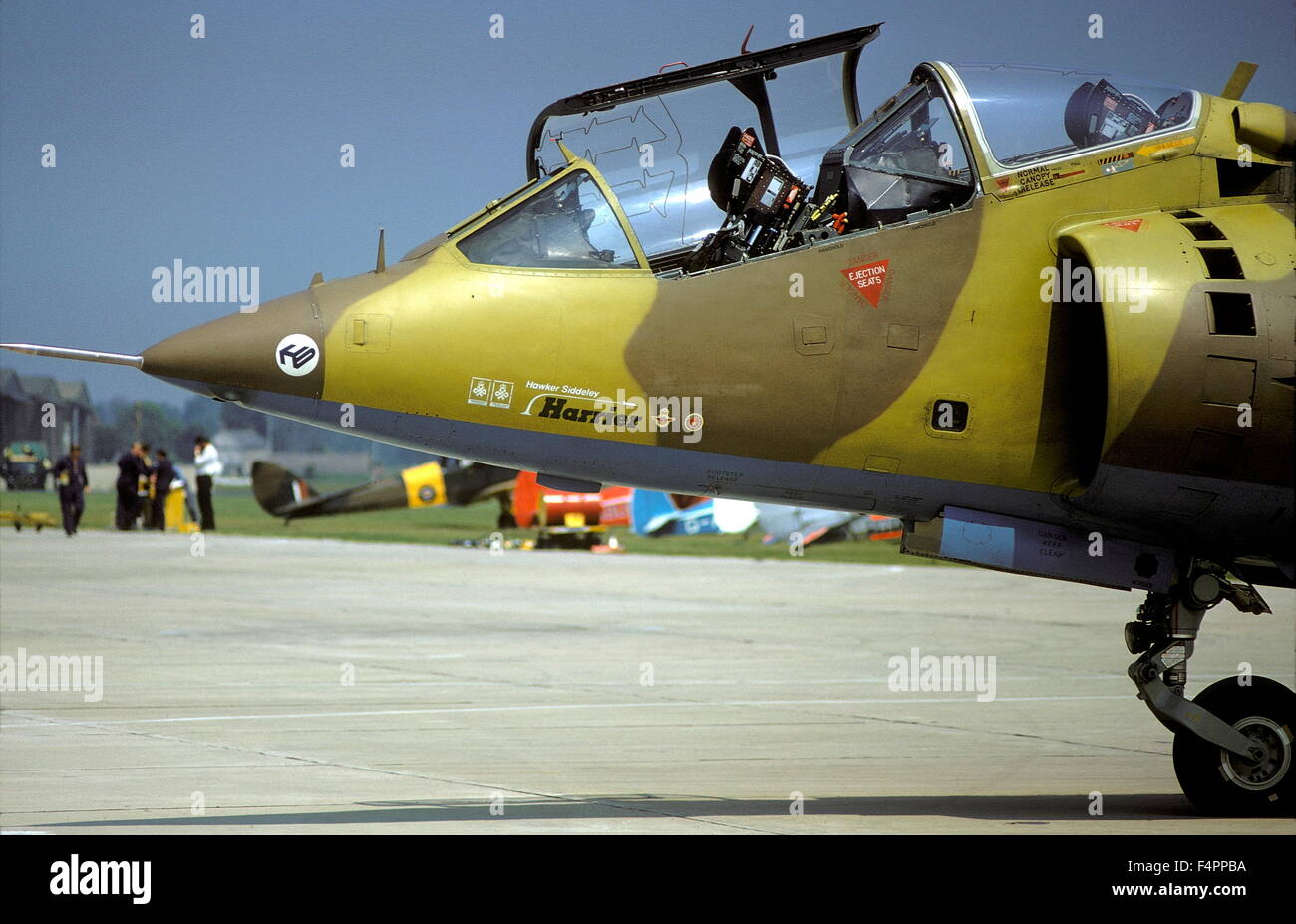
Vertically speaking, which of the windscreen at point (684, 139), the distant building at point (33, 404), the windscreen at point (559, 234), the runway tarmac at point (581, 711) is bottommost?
the runway tarmac at point (581, 711)

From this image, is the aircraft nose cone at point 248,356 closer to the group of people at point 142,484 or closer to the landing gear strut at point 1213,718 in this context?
the landing gear strut at point 1213,718

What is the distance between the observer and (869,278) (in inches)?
285

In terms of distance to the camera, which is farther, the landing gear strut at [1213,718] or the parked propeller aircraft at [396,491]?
the parked propeller aircraft at [396,491]

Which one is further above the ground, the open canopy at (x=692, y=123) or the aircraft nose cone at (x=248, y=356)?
the open canopy at (x=692, y=123)

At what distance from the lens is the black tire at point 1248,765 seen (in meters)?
7.77

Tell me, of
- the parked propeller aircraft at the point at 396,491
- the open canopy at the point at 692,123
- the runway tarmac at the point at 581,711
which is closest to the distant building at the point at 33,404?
the parked propeller aircraft at the point at 396,491

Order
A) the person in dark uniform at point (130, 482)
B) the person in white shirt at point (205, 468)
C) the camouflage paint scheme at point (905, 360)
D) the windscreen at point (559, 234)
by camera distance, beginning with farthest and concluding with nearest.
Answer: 1. the person in dark uniform at point (130, 482)
2. the person in white shirt at point (205, 468)
3. the windscreen at point (559, 234)
4. the camouflage paint scheme at point (905, 360)

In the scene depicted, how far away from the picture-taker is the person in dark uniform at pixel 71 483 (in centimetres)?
3491

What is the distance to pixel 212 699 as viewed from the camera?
12.2 metres

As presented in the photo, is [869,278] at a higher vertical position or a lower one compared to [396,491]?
lower

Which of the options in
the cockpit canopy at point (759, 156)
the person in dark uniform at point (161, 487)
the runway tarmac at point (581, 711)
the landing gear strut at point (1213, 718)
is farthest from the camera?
the person in dark uniform at point (161, 487)

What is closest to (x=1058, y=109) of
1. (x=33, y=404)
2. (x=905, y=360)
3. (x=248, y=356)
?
(x=905, y=360)

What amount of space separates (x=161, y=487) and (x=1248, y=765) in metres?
34.4

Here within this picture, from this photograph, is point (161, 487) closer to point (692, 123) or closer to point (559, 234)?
point (692, 123)
